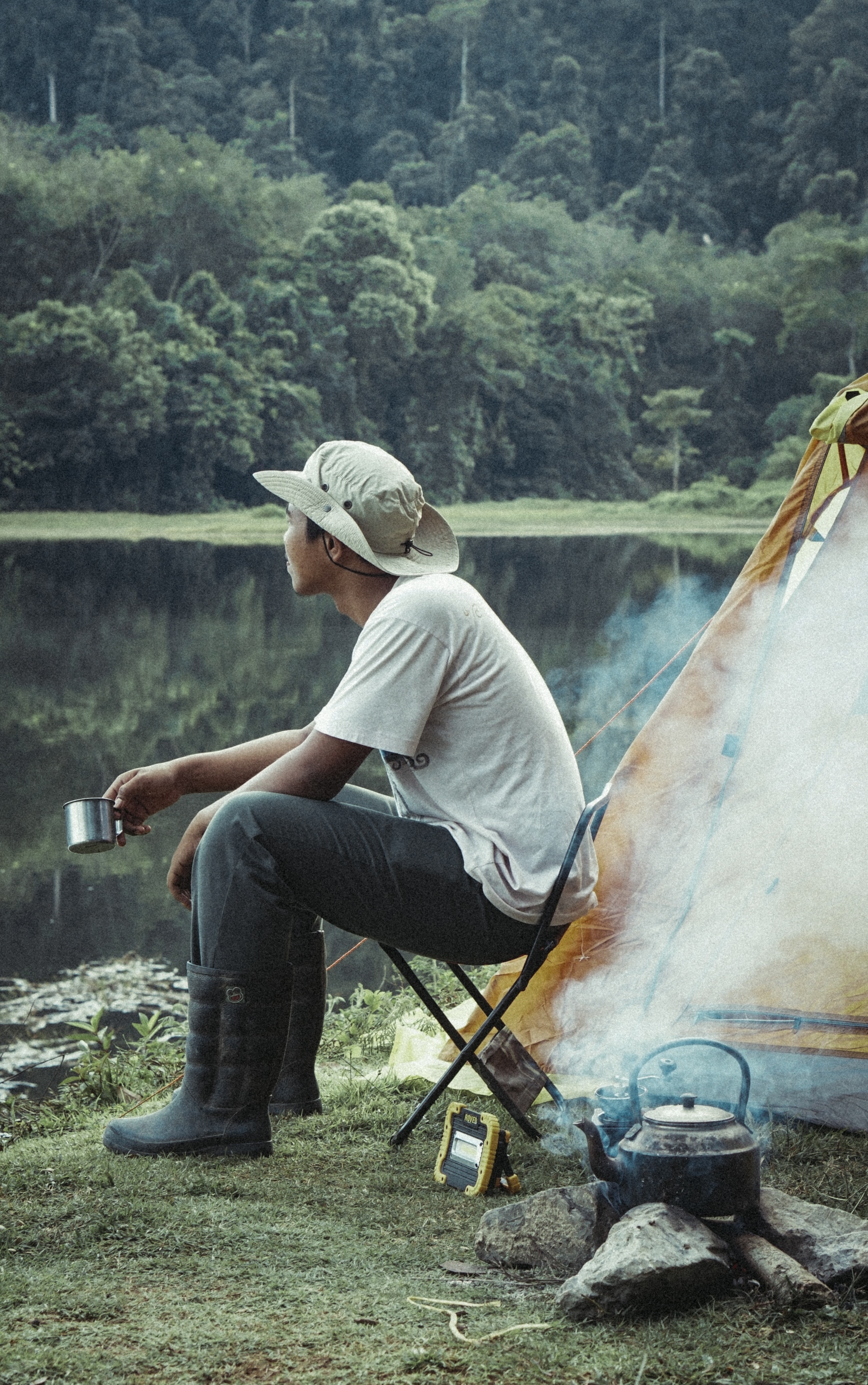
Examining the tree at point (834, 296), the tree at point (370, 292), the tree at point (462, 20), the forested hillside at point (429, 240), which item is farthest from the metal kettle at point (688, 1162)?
the tree at point (462, 20)

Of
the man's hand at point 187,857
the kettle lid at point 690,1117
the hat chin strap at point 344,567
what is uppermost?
the hat chin strap at point 344,567

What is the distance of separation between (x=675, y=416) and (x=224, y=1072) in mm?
43254

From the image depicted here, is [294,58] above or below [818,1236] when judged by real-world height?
above

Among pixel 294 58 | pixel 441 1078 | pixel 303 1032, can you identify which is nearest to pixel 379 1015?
pixel 303 1032

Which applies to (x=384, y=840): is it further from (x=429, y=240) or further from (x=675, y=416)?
(x=429, y=240)

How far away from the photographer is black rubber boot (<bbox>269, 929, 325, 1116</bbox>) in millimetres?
2486

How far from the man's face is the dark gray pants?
1.31 feet

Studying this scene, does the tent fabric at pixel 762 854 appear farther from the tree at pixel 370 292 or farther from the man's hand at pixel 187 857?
the tree at pixel 370 292

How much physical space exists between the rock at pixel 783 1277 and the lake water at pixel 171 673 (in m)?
2.86

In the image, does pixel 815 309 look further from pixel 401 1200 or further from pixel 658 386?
pixel 401 1200

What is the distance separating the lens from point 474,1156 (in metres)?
2.18

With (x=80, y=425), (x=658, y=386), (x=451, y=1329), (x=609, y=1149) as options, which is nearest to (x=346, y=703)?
(x=609, y=1149)

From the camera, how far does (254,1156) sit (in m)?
2.25

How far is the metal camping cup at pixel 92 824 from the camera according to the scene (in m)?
2.36
